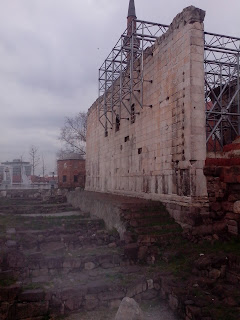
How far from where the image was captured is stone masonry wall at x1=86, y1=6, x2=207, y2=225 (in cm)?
927

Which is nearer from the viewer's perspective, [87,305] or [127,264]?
[87,305]

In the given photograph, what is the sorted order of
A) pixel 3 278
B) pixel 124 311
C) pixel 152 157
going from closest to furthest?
1. pixel 124 311
2. pixel 3 278
3. pixel 152 157

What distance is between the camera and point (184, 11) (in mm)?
9727

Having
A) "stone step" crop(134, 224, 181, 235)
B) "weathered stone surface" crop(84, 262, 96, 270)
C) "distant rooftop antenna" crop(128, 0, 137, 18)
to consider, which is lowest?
"weathered stone surface" crop(84, 262, 96, 270)

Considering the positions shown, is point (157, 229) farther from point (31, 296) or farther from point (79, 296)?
point (31, 296)

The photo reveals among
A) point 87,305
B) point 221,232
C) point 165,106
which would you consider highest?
point 165,106

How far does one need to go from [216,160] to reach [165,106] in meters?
3.04

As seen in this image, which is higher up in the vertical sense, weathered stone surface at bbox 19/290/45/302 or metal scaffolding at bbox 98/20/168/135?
metal scaffolding at bbox 98/20/168/135

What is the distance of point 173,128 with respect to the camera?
10.3m

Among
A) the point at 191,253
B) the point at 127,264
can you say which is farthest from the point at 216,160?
the point at 127,264

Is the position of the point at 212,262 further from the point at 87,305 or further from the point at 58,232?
the point at 58,232

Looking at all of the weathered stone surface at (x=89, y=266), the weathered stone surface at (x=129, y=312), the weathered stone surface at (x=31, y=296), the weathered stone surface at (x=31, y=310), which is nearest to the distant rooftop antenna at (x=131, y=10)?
the weathered stone surface at (x=89, y=266)

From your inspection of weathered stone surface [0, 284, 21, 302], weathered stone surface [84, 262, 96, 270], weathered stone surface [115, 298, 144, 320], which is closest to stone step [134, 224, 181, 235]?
weathered stone surface [84, 262, 96, 270]

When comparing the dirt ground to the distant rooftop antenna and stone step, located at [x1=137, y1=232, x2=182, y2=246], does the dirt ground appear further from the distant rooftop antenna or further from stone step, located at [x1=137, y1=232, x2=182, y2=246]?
the distant rooftop antenna
